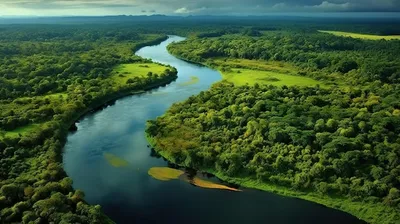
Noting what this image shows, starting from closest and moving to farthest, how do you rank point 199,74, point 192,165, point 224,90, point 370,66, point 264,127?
point 192,165 < point 264,127 < point 224,90 < point 370,66 < point 199,74

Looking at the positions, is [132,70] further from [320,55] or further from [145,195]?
[145,195]

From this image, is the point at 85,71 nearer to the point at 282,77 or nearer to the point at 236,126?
the point at 282,77

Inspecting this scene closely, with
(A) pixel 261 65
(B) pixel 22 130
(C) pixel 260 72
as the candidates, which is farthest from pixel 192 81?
(B) pixel 22 130

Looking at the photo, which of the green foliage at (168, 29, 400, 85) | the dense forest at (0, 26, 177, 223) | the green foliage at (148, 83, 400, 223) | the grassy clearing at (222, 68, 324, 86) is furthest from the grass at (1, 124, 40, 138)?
the green foliage at (168, 29, 400, 85)

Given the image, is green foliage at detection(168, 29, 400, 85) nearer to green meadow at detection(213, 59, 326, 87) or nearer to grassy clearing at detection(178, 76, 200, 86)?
green meadow at detection(213, 59, 326, 87)

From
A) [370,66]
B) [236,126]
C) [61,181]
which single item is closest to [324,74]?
[370,66]

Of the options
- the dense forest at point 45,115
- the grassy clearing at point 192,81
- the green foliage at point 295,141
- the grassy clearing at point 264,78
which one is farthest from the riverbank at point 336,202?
the grassy clearing at point 192,81
